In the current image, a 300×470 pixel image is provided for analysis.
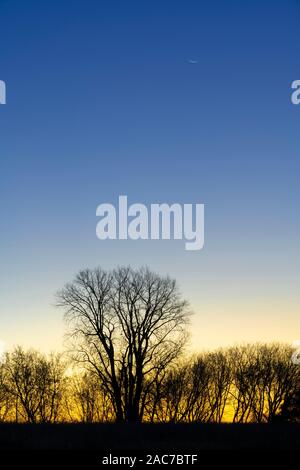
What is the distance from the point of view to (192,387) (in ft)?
218

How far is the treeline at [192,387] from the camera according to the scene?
2603 inches

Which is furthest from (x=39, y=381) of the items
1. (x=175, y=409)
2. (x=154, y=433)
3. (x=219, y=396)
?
(x=154, y=433)

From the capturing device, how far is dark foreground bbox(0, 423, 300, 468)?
46.9 ft

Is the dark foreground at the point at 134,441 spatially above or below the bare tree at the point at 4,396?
below

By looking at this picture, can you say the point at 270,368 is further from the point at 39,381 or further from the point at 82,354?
the point at 82,354

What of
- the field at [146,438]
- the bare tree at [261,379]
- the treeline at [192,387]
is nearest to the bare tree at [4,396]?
the treeline at [192,387]

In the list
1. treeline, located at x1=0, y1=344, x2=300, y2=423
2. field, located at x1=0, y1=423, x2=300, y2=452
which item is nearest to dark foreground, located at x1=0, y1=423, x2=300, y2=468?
field, located at x1=0, y1=423, x2=300, y2=452

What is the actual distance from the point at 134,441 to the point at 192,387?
5102 cm

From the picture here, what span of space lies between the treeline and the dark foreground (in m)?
45.4

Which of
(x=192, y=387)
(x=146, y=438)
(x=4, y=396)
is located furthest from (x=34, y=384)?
(x=146, y=438)

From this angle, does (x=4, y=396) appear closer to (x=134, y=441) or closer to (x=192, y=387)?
(x=192, y=387)

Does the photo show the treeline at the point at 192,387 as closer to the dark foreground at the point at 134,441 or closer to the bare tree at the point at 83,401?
the bare tree at the point at 83,401

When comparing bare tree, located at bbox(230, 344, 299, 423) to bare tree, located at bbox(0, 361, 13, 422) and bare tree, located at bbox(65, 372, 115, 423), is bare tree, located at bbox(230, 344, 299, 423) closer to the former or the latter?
bare tree, located at bbox(65, 372, 115, 423)

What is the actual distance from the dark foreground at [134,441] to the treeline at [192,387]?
45.4 m
